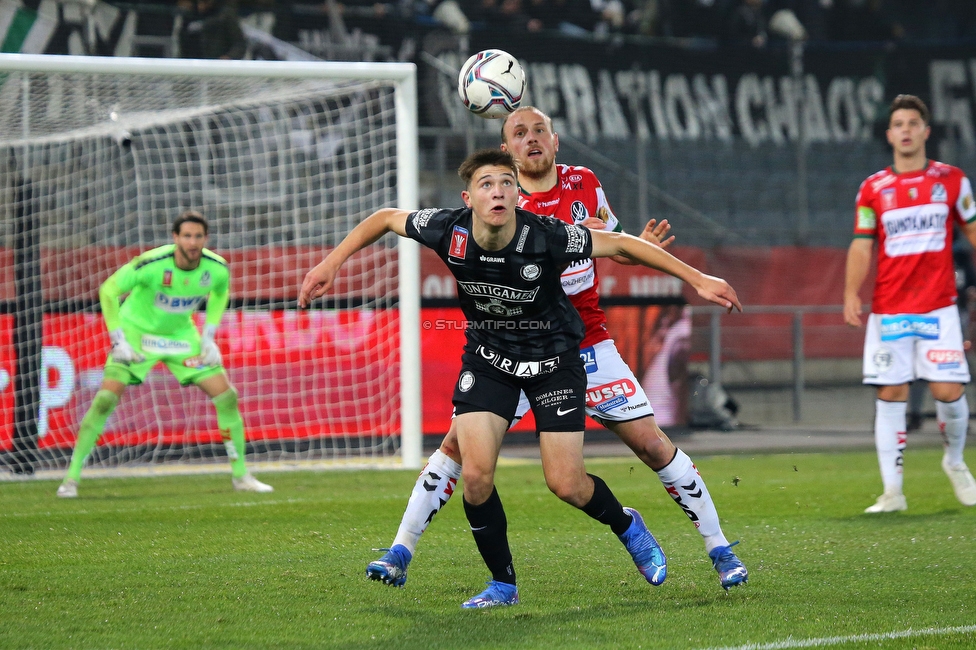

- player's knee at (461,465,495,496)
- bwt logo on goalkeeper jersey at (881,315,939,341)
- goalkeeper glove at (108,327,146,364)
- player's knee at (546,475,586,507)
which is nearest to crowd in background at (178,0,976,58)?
goalkeeper glove at (108,327,146,364)

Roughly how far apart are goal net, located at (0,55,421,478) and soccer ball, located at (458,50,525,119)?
461 cm

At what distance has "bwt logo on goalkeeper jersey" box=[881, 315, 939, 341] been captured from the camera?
25.2ft

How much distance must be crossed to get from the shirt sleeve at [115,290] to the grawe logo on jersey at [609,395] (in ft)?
18.1

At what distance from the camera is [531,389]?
4.88 metres

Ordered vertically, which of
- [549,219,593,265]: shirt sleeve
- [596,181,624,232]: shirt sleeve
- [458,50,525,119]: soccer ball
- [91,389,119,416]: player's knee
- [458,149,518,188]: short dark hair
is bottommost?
[91,389,119,416]: player's knee

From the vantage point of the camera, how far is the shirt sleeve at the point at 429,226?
4.84 metres

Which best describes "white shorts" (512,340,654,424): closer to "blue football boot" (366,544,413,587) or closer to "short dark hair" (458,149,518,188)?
"blue football boot" (366,544,413,587)

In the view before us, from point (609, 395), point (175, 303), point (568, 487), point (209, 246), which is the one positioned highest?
point (209, 246)

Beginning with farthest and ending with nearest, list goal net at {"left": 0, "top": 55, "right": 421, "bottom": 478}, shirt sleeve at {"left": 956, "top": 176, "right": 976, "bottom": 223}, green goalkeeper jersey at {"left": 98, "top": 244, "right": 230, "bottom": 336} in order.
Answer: goal net at {"left": 0, "top": 55, "right": 421, "bottom": 478}
green goalkeeper jersey at {"left": 98, "top": 244, "right": 230, "bottom": 336}
shirt sleeve at {"left": 956, "top": 176, "right": 976, "bottom": 223}

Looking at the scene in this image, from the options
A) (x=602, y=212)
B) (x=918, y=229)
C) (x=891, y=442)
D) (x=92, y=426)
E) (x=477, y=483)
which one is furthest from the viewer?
(x=92, y=426)

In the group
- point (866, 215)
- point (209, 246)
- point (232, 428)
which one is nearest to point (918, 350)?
point (866, 215)

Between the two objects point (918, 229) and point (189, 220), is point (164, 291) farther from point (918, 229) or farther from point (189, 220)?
point (918, 229)

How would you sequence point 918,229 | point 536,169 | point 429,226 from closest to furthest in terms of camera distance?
point 429,226 < point 536,169 < point 918,229

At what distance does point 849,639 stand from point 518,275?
1.83m
